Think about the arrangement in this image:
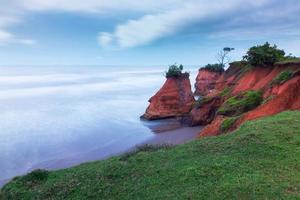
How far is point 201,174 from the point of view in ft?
Answer: 43.0

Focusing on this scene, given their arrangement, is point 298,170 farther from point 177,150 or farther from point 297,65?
point 297,65

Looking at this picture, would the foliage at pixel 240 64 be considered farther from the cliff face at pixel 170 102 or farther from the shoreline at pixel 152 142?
the shoreline at pixel 152 142

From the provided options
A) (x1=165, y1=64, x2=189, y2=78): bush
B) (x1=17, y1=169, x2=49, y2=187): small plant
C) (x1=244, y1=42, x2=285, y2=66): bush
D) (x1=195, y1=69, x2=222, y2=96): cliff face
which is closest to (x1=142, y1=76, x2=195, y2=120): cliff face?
(x1=165, y1=64, x2=189, y2=78): bush

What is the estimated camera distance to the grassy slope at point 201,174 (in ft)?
38.3

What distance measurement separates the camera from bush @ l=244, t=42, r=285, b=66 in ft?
130

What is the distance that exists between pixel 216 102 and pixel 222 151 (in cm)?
2632

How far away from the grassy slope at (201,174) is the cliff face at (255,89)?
21.2ft

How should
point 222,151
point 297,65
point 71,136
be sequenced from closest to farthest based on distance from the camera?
point 222,151
point 297,65
point 71,136

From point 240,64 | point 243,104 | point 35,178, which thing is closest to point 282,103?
point 243,104

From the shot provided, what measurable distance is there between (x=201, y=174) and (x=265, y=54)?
3013 cm

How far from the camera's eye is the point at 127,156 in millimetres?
17781

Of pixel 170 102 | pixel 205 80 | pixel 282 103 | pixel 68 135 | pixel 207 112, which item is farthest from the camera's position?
pixel 205 80

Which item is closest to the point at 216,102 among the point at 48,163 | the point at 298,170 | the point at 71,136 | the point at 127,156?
the point at 71,136

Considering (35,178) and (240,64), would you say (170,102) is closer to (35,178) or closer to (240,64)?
(240,64)
